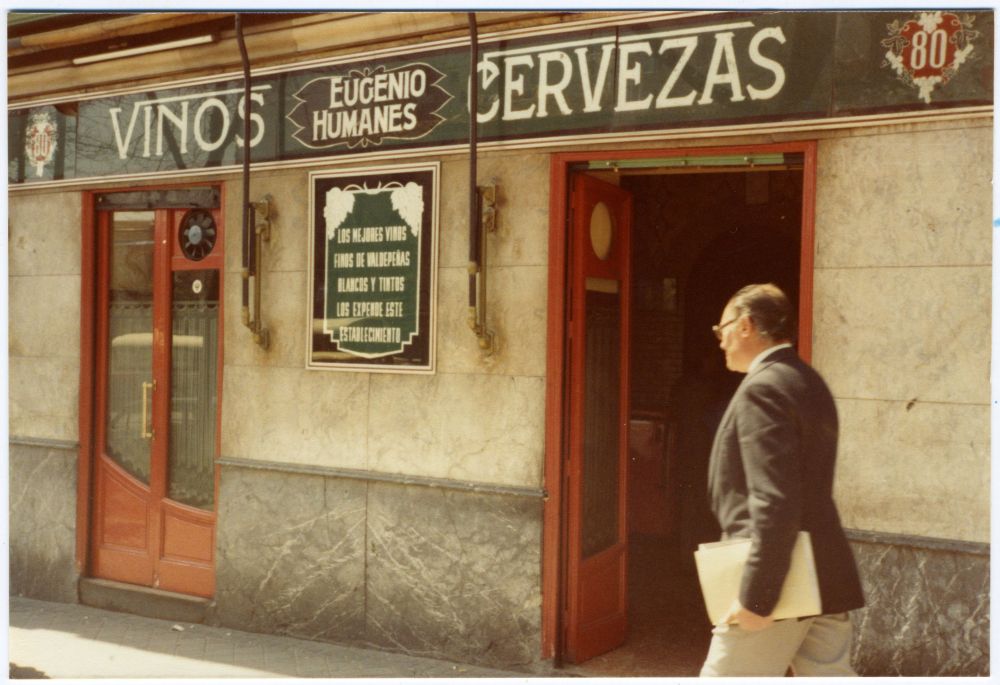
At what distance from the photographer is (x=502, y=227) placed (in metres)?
5.99

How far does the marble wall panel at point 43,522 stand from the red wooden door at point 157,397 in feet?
0.64

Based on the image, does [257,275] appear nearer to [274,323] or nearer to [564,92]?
[274,323]

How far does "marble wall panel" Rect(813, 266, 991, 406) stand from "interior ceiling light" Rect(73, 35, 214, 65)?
13.3 ft

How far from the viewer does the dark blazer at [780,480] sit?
139 inches

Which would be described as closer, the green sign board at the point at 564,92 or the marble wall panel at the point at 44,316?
the green sign board at the point at 564,92

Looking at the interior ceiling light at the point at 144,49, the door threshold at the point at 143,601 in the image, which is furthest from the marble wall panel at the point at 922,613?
the interior ceiling light at the point at 144,49

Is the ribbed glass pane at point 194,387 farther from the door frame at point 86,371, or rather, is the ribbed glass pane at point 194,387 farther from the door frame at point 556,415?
the door frame at point 556,415

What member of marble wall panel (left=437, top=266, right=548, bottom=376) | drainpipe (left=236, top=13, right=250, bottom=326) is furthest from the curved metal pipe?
marble wall panel (left=437, top=266, right=548, bottom=376)

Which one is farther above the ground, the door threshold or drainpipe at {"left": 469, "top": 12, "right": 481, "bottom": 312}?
drainpipe at {"left": 469, "top": 12, "right": 481, "bottom": 312}

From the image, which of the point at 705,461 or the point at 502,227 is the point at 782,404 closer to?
the point at 502,227

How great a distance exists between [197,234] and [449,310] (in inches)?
81.9

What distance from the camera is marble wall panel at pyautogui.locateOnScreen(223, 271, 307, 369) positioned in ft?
21.8

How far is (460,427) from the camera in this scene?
6.12 m

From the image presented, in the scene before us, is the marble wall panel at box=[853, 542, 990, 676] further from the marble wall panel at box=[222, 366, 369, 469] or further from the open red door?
the marble wall panel at box=[222, 366, 369, 469]
